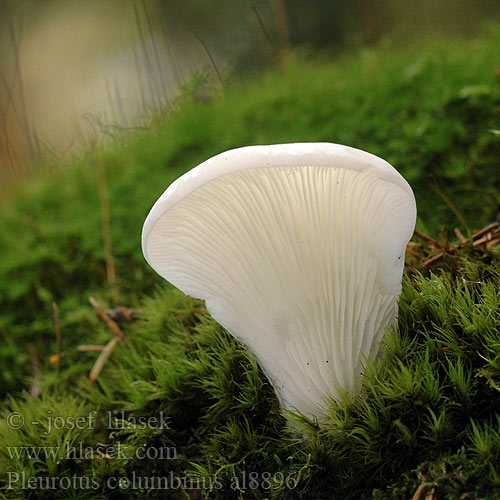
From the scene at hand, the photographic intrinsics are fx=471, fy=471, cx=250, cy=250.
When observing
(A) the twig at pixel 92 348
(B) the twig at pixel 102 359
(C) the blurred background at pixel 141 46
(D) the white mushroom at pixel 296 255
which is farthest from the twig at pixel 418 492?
(C) the blurred background at pixel 141 46

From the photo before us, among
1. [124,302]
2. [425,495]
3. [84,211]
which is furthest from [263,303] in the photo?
[84,211]

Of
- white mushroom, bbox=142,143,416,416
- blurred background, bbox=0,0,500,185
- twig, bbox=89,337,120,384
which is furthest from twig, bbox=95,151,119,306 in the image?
white mushroom, bbox=142,143,416,416

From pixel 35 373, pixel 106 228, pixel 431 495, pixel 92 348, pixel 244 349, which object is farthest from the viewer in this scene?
pixel 106 228

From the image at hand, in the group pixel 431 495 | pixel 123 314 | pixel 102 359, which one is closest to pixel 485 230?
pixel 431 495

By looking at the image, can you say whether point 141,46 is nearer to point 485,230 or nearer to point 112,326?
point 112,326

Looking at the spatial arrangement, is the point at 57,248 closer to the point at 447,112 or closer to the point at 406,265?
the point at 406,265

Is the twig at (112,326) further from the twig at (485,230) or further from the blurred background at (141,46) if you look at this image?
the twig at (485,230)
